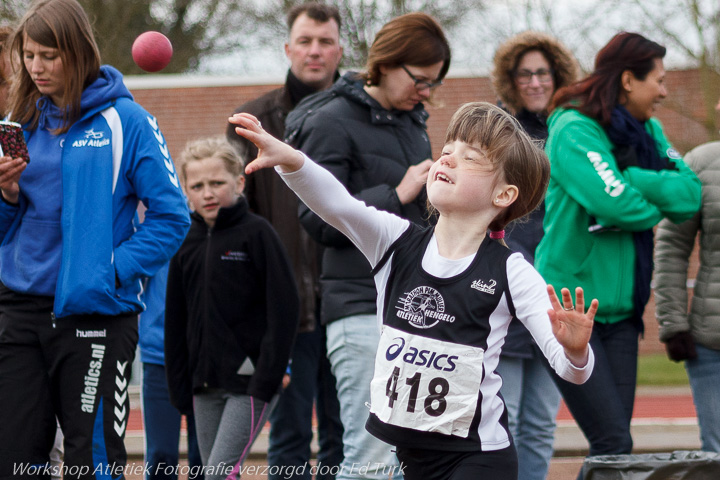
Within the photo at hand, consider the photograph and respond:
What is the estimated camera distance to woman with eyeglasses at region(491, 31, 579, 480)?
14.2 ft

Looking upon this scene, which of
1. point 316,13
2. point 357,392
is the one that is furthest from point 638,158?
point 316,13

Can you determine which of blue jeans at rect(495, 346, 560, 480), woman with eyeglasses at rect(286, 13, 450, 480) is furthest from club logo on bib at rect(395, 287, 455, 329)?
blue jeans at rect(495, 346, 560, 480)

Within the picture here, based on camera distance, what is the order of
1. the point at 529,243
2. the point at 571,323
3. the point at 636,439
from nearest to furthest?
the point at 571,323
the point at 529,243
the point at 636,439


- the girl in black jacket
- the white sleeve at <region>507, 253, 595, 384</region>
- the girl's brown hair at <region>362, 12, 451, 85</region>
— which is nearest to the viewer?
the white sleeve at <region>507, 253, 595, 384</region>

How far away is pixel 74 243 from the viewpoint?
135 inches

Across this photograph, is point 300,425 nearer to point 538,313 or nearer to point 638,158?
point 638,158

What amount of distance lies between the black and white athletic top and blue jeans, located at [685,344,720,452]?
1.87 meters

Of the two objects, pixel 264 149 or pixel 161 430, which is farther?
pixel 161 430

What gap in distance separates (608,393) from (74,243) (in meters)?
2.17

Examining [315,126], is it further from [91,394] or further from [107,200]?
[91,394]

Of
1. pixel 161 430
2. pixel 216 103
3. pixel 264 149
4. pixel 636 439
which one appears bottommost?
pixel 636 439

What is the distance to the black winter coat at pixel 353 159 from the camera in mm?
3895

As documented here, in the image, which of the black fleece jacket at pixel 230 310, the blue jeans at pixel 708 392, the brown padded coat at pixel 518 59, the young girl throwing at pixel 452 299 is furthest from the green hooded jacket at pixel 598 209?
the black fleece jacket at pixel 230 310

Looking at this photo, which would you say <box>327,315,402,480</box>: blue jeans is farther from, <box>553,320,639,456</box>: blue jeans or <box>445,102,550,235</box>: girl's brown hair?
<box>445,102,550,235</box>: girl's brown hair
